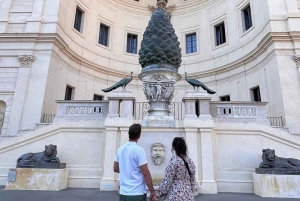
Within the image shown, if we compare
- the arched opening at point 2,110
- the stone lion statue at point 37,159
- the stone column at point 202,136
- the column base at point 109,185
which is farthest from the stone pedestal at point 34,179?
the arched opening at point 2,110

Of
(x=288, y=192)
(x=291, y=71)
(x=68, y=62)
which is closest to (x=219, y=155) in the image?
(x=288, y=192)

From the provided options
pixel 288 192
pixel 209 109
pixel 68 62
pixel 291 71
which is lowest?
pixel 288 192

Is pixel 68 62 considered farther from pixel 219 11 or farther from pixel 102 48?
pixel 219 11

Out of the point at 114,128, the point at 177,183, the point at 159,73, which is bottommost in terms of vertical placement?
the point at 177,183

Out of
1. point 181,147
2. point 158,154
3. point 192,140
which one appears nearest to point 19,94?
point 158,154

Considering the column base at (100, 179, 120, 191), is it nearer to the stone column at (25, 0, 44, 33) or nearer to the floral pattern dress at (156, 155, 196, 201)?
the floral pattern dress at (156, 155, 196, 201)

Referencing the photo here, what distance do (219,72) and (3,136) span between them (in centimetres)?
1751

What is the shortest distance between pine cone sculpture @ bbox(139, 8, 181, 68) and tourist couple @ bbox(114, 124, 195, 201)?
18.4 ft

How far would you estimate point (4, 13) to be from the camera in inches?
634

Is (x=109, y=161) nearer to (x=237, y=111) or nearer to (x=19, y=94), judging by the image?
(x=237, y=111)

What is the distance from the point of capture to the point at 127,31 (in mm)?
21859

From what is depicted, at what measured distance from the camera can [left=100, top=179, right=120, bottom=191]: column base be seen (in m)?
7.33

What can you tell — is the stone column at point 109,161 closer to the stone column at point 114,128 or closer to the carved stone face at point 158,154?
the stone column at point 114,128

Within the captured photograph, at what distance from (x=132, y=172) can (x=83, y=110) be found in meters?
7.31
